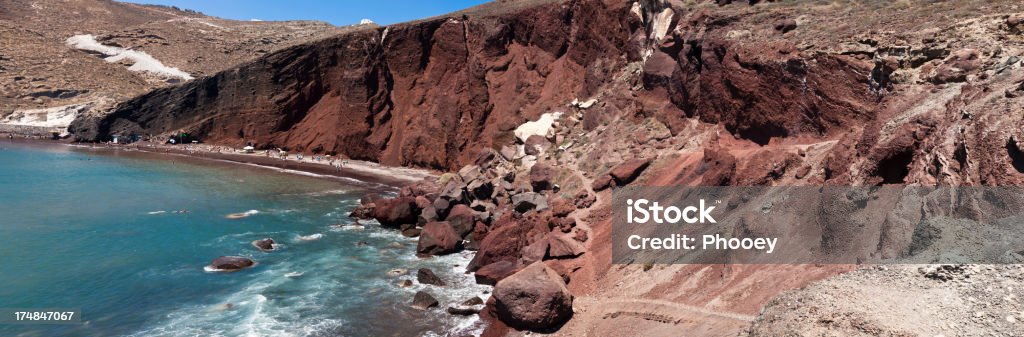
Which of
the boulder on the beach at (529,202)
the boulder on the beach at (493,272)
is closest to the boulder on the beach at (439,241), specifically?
the boulder on the beach at (529,202)

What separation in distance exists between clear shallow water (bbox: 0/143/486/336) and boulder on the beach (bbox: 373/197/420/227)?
2.60ft

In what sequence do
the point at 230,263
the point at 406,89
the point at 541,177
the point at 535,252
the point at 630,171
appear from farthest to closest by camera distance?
the point at 406,89 < the point at 541,177 < the point at 630,171 < the point at 230,263 < the point at 535,252

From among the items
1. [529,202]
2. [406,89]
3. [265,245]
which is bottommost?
[265,245]

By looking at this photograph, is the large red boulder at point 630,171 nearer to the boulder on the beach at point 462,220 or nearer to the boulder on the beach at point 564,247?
the boulder on the beach at point 564,247

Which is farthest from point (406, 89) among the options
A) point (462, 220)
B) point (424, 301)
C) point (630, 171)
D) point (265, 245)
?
point (424, 301)

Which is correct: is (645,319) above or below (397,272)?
above

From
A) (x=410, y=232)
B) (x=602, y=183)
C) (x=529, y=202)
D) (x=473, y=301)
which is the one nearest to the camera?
(x=473, y=301)

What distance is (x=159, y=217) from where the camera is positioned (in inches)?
1196

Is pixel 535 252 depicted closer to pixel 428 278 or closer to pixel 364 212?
pixel 428 278

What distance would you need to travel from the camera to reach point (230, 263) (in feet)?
70.7

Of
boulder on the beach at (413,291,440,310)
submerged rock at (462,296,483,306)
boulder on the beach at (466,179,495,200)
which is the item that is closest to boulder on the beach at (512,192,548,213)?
boulder on the beach at (466,179,495,200)

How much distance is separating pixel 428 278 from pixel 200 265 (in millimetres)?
9287

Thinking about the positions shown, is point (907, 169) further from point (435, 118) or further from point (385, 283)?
point (435, 118)

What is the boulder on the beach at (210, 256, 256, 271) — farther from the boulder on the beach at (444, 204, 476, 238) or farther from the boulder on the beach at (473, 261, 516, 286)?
the boulder on the beach at (473, 261, 516, 286)
